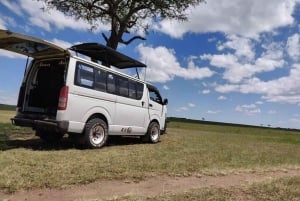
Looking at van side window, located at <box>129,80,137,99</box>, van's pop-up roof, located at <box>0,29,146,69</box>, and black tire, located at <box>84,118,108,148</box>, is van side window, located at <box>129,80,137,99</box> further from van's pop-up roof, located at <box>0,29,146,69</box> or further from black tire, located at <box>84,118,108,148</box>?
black tire, located at <box>84,118,108,148</box>

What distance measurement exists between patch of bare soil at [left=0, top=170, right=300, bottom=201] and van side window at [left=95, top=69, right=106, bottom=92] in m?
4.34

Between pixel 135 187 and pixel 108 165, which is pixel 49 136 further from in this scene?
pixel 135 187

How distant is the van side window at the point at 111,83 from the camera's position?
12070 millimetres

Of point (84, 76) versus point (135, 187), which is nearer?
point (135, 187)

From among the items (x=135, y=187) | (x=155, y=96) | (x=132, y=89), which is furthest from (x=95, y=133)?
(x=135, y=187)

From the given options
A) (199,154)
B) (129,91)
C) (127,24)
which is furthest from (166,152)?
(127,24)

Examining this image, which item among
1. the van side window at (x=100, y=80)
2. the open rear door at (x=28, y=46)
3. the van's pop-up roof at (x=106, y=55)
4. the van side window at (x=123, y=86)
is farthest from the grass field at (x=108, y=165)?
the van's pop-up roof at (x=106, y=55)

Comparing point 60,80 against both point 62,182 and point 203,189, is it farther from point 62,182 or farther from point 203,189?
point 203,189

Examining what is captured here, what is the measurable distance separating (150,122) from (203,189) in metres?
7.76

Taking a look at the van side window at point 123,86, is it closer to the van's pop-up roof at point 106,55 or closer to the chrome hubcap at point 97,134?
the van's pop-up roof at point 106,55

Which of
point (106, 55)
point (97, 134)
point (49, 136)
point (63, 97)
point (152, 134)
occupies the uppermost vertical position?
point (106, 55)

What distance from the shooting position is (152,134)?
49.0 feet

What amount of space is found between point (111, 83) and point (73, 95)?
1.84 meters

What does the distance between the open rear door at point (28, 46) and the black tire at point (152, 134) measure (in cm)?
491
